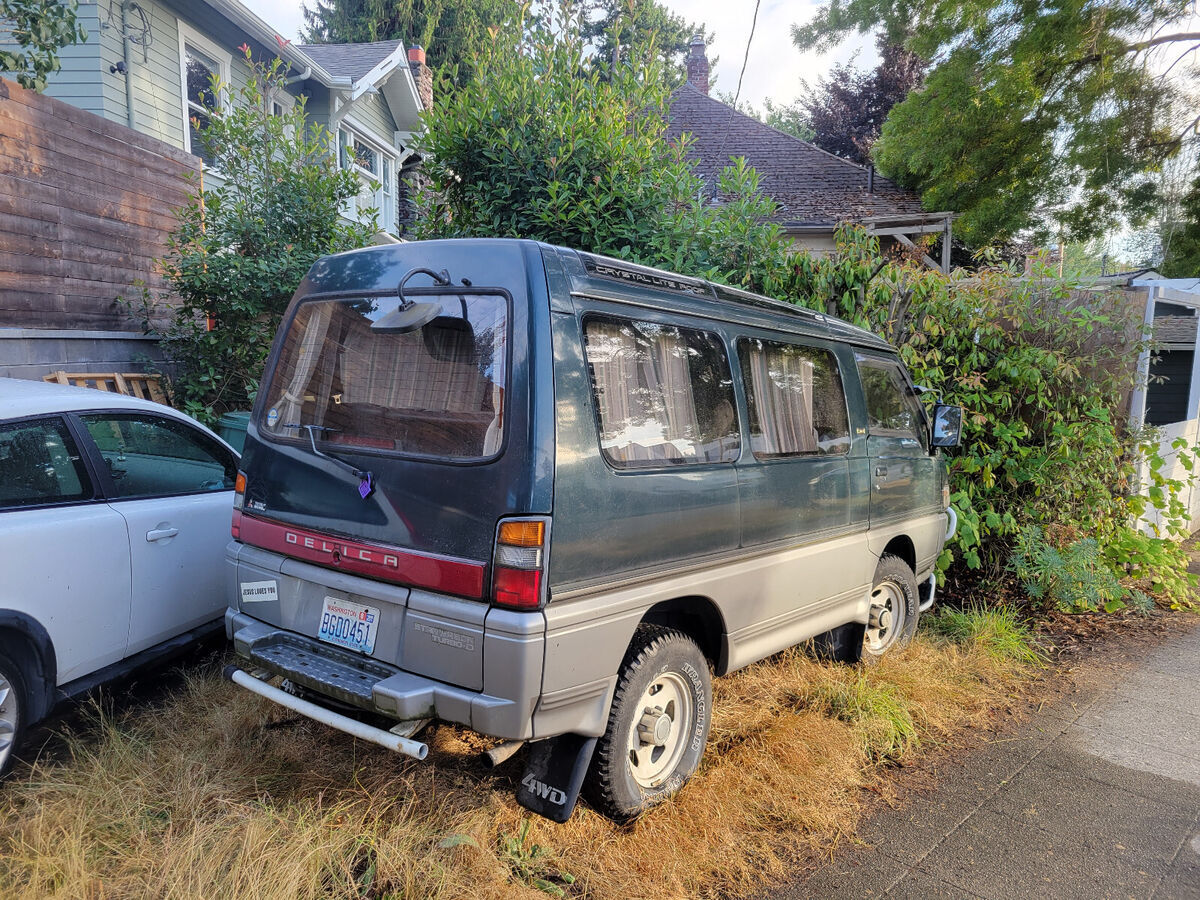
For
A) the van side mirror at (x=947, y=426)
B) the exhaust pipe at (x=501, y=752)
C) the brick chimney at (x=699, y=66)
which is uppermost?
the brick chimney at (x=699, y=66)

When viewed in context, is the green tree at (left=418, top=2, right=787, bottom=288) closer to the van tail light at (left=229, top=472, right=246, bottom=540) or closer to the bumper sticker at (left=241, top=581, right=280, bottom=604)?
the van tail light at (left=229, top=472, right=246, bottom=540)

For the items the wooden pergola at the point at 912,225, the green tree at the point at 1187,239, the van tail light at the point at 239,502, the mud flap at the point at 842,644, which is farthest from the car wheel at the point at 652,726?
the wooden pergola at the point at 912,225

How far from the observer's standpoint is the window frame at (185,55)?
11914mm

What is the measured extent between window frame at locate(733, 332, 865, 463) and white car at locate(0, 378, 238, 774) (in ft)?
8.88

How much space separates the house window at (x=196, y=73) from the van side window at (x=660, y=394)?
11.0 metres

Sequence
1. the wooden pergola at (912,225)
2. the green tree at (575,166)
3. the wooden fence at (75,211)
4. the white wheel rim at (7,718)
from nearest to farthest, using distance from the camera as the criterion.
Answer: the white wheel rim at (7,718)
the green tree at (575,166)
the wooden fence at (75,211)
the wooden pergola at (912,225)

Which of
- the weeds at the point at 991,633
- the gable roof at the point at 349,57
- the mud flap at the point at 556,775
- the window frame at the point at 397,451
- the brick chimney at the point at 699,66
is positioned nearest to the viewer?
the window frame at the point at 397,451

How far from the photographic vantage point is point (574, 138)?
6.07 m

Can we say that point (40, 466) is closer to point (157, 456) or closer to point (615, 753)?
point (157, 456)

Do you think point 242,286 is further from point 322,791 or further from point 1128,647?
point 1128,647

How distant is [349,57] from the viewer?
16625 mm

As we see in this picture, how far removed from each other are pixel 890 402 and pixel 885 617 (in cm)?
133

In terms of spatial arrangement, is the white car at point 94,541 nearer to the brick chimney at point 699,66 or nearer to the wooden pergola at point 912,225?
the wooden pergola at point 912,225

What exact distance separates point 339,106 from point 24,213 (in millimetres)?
9361
